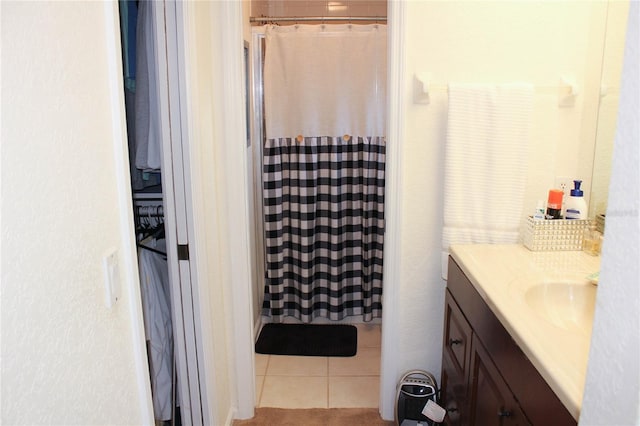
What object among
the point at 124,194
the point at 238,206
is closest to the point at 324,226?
the point at 238,206

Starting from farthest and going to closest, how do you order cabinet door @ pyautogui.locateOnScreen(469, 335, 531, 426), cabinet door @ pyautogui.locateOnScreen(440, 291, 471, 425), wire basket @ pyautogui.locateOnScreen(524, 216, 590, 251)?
wire basket @ pyautogui.locateOnScreen(524, 216, 590, 251) → cabinet door @ pyautogui.locateOnScreen(440, 291, 471, 425) → cabinet door @ pyautogui.locateOnScreen(469, 335, 531, 426)

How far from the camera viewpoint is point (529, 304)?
1.30 metres

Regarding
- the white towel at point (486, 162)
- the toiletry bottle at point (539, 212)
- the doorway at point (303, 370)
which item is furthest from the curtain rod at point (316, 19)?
the toiletry bottle at point (539, 212)

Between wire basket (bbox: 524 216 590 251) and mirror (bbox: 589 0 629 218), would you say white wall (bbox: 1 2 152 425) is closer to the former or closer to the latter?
wire basket (bbox: 524 216 590 251)

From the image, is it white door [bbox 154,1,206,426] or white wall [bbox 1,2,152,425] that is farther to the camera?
white door [bbox 154,1,206,426]

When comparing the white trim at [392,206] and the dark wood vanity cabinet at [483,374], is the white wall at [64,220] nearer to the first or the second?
the dark wood vanity cabinet at [483,374]

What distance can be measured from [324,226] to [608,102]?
1654 millimetres

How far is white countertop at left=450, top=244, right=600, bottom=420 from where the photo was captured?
87 centimetres

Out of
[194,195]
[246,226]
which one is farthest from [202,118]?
[246,226]

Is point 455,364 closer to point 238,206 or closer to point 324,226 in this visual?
point 238,206

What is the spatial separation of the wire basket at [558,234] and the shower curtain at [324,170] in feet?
4.05

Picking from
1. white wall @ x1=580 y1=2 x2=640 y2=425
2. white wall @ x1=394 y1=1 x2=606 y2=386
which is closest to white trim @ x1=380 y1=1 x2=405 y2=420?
white wall @ x1=394 y1=1 x2=606 y2=386

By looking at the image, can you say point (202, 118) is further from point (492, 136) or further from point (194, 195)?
point (492, 136)

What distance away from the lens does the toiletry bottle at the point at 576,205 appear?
1624mm
